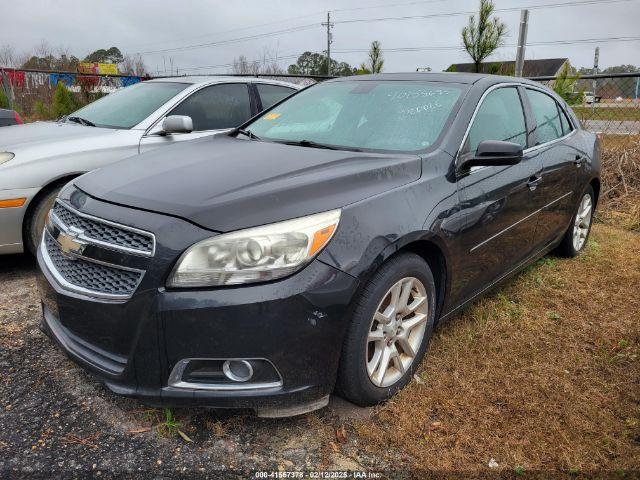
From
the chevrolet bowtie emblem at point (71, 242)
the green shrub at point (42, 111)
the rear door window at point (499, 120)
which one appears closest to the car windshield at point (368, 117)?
the rear door window at point (499, 120)

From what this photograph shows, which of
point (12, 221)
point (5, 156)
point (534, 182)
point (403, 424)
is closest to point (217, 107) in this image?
point (5, 156)

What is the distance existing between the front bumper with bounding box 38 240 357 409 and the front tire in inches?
4.2

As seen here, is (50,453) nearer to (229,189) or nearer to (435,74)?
(229,189)

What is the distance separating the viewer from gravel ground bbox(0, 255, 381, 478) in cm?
207

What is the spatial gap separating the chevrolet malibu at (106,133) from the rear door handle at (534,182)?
253cm

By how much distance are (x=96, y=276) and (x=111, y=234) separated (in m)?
0.18

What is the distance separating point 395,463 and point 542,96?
3061 millimetres

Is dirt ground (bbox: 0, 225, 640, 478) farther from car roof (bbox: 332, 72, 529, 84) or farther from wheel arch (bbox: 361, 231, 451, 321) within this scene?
car roof (bbox: 332, 72, 529, 84)

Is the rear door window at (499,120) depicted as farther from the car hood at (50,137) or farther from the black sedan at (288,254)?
the car hood at (50,137)

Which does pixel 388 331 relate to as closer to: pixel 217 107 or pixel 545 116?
pixel 545 116

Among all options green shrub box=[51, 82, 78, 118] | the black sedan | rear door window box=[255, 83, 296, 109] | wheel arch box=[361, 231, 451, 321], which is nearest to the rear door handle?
Result: the black sedan

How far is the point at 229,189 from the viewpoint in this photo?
2.18 metres

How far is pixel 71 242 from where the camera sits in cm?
221

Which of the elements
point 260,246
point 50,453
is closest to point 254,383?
point 260,246
